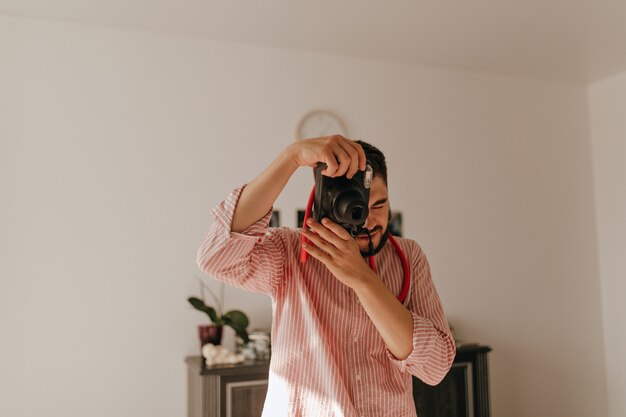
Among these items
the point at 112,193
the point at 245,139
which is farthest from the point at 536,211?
the point at 112,193

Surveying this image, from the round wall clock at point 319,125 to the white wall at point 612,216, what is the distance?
1.86 meters

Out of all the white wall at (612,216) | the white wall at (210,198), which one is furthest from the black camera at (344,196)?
the white wall at (612,216)

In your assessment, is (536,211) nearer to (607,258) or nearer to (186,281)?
(607,258)

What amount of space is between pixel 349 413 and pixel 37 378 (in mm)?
2125

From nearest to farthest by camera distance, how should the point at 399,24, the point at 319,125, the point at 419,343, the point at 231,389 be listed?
the point at 419,343
the point at 231,389
the point at 399,24
the point at 319,125

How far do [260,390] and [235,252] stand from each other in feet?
5.91

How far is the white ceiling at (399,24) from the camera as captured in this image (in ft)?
9.18

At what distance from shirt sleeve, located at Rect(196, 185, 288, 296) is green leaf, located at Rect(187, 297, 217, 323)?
1.74 meters

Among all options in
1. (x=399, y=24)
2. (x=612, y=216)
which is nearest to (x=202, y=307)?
(x=399, y=24)

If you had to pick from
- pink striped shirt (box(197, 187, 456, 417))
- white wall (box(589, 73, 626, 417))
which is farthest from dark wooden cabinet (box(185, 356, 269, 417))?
white wall (box(589, 73, 626, 417))

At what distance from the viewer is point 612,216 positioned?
3.97 meters

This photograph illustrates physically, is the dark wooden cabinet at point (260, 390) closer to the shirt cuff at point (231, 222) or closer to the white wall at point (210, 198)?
the white wall at point (210, 198)

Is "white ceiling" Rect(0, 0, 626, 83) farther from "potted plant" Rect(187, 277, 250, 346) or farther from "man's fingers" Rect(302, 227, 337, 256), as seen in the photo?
"man's fingers" Rect(302, 227, 337, 256)

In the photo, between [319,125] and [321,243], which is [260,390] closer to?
[319,125]
